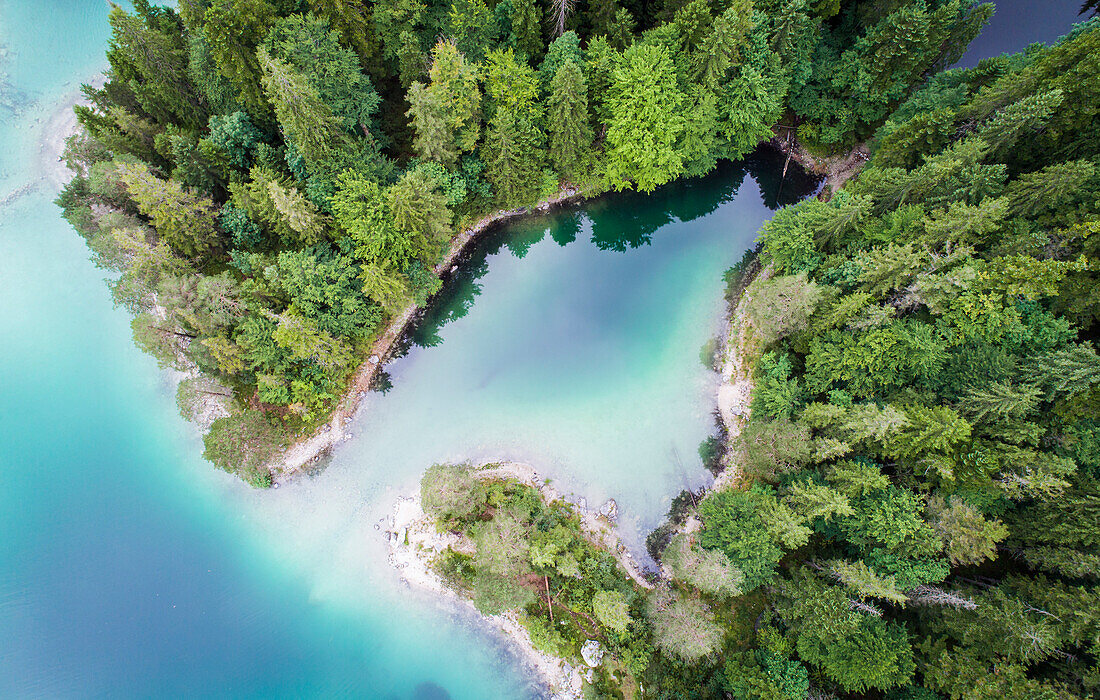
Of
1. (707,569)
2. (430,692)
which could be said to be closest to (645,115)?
(707,569)

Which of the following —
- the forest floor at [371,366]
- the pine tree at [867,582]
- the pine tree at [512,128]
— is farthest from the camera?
the forest floor at [371,366]

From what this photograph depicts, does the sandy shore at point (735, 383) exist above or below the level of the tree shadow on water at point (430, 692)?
above

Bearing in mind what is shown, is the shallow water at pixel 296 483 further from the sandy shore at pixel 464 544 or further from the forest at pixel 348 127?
the forest at pixel 348 127

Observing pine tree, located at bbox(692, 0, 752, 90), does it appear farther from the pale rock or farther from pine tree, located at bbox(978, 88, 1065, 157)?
the pale rock

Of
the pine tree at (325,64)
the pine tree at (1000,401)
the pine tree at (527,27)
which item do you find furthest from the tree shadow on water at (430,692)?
the pine tree at (527,27)

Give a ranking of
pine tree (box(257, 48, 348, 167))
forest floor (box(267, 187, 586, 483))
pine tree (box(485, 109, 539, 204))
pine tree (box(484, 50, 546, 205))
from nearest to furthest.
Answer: pine tree (box(257, 48, 348, 167))
pine tree (box(484, 50, 546, 205))
pine tree (box(485, 109, 539, 204))
forest floor (box(267, 187, 586, 483))

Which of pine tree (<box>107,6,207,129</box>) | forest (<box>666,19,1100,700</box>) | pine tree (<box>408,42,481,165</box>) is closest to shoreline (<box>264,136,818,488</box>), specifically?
pine tree (<box>408,42,481,165</box>)
